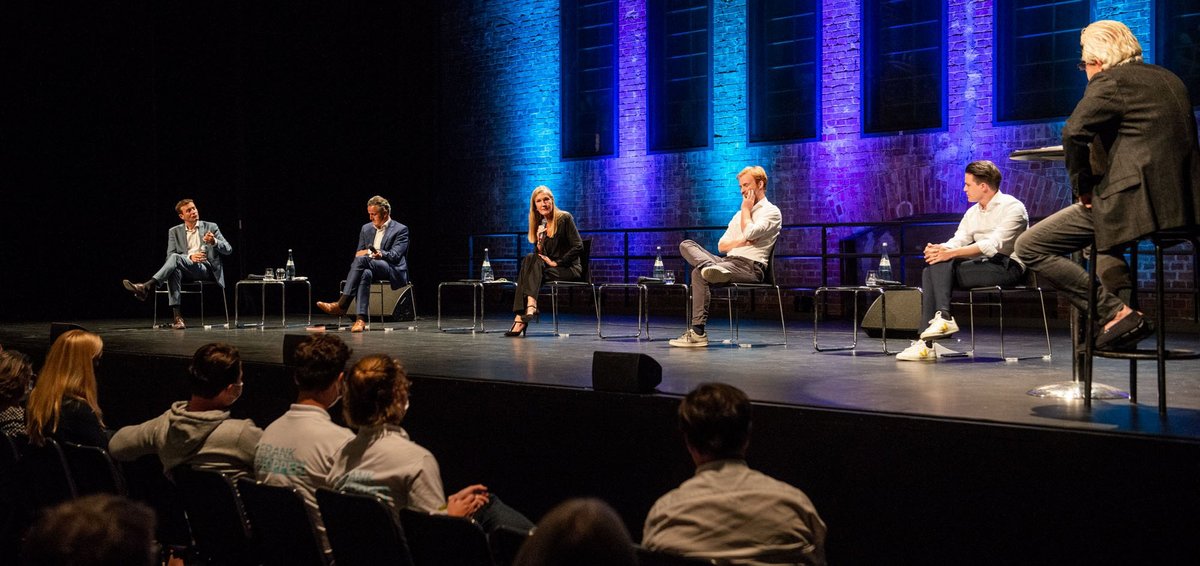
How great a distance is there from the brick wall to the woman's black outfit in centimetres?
298

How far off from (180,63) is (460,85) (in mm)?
3002

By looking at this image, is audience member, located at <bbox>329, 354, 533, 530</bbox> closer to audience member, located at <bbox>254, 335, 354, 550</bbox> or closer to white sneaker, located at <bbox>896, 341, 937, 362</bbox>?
audience member, located at <bbox>254, 335, 354, 550</bbox>

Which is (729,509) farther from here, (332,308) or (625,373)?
(332,308)

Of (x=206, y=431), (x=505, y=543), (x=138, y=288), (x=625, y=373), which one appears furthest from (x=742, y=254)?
(x=138, y=288)

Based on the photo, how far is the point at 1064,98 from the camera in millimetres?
8258

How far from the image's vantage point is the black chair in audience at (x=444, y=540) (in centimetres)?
197

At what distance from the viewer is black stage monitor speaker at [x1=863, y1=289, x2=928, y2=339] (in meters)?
6.15

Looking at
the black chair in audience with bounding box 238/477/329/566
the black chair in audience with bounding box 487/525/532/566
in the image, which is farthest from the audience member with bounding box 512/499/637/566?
the black chair in audience with bounding box 238/477/329/566

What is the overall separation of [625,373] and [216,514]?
1.70 meters

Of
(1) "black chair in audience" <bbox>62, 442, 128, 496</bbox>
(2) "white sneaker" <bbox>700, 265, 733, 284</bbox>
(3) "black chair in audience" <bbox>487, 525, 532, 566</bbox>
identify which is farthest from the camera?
(2) "white sneaker" <bbox>700, 265, 733, 284</bbox>

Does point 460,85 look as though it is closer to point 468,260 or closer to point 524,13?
point 524,13

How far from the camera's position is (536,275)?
6.89 meters

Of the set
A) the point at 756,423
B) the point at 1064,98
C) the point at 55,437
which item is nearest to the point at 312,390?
the point at 55,437

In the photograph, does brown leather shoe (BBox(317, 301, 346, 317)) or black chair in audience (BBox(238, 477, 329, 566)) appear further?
brown leather shoe (BBox(317, 301, 346, 317))
